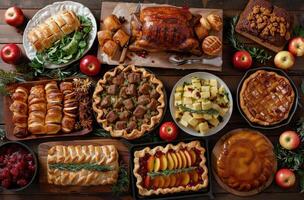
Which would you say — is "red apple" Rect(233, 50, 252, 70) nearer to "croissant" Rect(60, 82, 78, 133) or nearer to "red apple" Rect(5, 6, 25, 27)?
"croissant" Rect(60, 82, 78, 133)

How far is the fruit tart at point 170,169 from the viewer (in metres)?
3.27

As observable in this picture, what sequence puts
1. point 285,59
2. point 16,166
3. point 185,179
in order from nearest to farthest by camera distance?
point 16,166
point 185,179
point 285,59

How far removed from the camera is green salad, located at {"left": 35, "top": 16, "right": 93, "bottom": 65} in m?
3.48

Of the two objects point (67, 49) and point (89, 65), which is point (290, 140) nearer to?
point (89, 65)

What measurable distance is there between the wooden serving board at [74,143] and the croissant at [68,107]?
0.46ft

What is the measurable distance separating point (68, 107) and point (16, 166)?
0.63m

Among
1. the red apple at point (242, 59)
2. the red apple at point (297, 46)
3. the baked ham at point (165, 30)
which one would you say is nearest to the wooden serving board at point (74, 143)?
the baked ham at point (165, 30)

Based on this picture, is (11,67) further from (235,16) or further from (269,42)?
(269,42)

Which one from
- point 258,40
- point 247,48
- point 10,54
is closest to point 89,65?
point 10,54

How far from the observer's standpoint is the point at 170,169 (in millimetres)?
3273

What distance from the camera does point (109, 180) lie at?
3.24 metres

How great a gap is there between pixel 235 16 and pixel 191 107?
3.16 feet

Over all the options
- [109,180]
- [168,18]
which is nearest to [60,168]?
[109,180]

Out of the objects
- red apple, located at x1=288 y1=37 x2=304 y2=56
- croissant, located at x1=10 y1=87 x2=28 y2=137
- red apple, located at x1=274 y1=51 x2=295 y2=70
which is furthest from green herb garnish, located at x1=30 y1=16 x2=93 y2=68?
red apple, located at x1=288 y1=37 x2=304 y2=56
